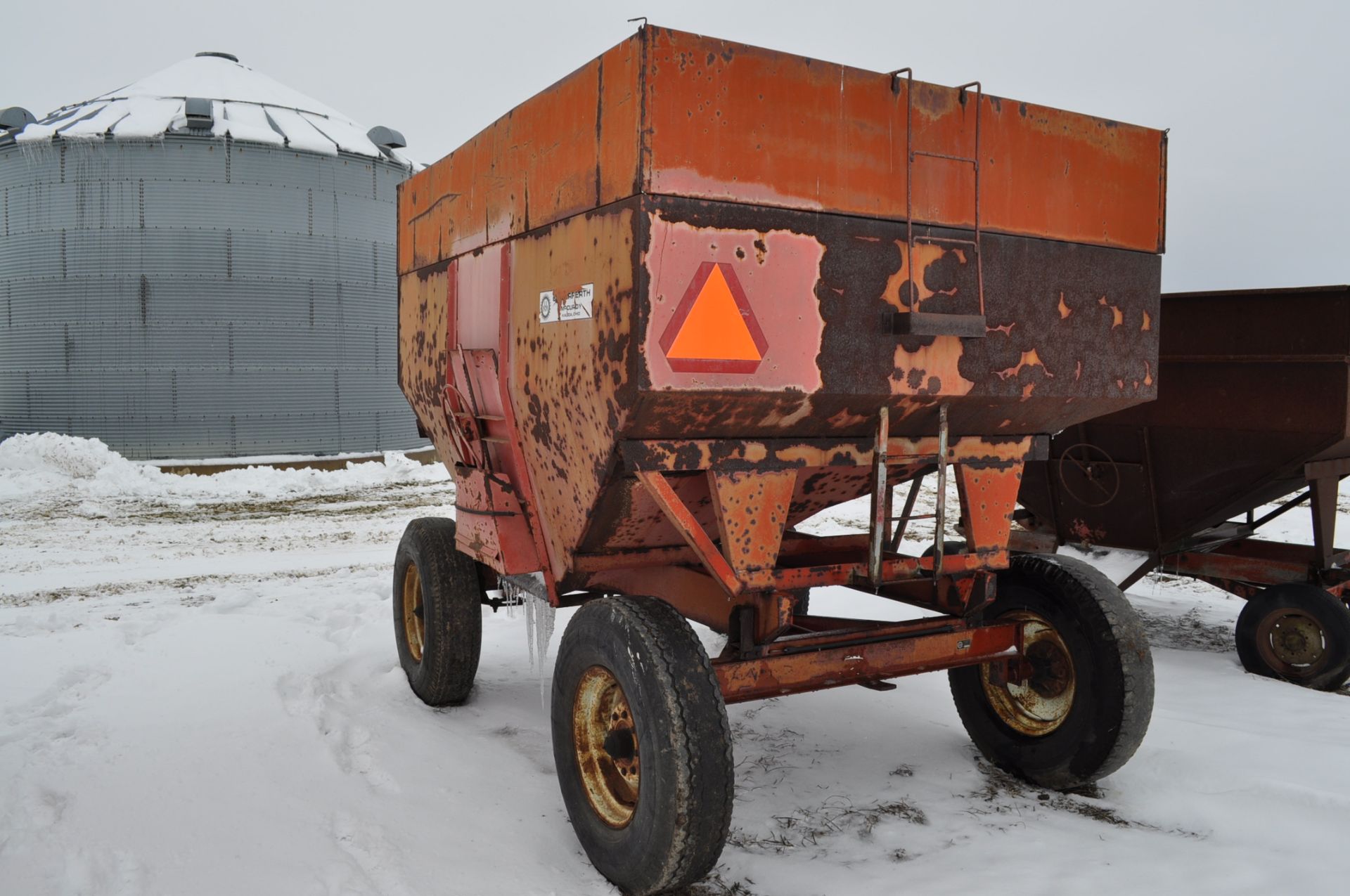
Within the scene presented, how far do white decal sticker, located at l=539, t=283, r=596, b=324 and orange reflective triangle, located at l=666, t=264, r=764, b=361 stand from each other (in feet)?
1.21

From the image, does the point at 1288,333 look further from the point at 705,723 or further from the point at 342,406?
the point at 342,406

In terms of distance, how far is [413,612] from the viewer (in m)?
5.35

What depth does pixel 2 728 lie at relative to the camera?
14.3ft

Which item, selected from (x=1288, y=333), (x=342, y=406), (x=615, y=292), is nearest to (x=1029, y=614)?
(x=615, y=292)

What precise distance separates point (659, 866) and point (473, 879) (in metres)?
0.66

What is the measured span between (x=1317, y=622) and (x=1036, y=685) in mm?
2371

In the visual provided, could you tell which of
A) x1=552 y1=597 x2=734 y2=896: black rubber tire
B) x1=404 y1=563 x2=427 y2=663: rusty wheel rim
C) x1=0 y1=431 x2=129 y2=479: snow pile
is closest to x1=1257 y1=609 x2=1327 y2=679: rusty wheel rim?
x1=552 y1=597 x2=734 y2=896: black rubber tire

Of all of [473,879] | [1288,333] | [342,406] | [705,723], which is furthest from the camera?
[342,406]

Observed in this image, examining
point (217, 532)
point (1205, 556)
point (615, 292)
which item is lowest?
point (217, 532)

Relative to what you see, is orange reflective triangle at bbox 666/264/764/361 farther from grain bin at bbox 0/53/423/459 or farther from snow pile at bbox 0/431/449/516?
grain bin at bbox 0/53/423/459

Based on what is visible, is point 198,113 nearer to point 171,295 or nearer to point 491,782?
point 171,295

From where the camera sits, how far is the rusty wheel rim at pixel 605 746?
3.20m

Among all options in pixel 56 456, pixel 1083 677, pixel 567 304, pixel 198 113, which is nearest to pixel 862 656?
pixel 1083 677

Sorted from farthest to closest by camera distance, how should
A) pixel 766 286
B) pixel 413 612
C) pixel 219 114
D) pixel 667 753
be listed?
pixel 219 114 → pixel 413 612 → pixel 766 286 → pixel 667 753
